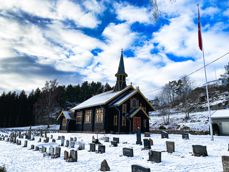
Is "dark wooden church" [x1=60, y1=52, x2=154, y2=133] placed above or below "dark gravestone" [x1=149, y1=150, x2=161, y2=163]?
above

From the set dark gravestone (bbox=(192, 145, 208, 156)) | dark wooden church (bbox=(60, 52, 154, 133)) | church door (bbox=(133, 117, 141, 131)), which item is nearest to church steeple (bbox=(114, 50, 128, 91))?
dark wooden church (bbox=(60, 52, 154, 133))

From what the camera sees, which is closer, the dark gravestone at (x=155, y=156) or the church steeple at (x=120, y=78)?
the dark gravestone at (x=155, y=156)

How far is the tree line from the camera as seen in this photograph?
196ft

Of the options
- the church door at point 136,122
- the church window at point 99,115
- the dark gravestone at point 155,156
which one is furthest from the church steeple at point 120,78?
the dark gravestone at point 155,156

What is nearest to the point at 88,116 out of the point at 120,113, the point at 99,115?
the point at 99,115

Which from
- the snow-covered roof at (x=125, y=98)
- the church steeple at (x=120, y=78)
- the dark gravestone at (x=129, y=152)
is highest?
the church steeple at (x=120, y=78)

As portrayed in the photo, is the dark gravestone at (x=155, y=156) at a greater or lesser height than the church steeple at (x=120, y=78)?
lesser

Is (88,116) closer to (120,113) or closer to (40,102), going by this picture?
(120,113)

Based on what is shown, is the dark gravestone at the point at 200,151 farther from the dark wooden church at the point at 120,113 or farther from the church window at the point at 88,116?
the church window at the point at 88,116

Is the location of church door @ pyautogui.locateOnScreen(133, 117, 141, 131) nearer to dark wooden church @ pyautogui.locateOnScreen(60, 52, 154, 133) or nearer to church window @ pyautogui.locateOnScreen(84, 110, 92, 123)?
dark wooden church @ pyautogui.locateOnScreen(60, 52, 154, 133)

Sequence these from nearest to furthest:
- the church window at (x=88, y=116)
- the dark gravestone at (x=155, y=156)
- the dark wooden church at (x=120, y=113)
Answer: the dark gravestone at (x=155, y=156)
the dark wooden church at (x=120, y=113)
the church window at (x=88, y=116)

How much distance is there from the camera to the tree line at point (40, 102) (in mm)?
59656

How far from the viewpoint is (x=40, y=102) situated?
198 ft

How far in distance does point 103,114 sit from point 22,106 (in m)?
58.2
